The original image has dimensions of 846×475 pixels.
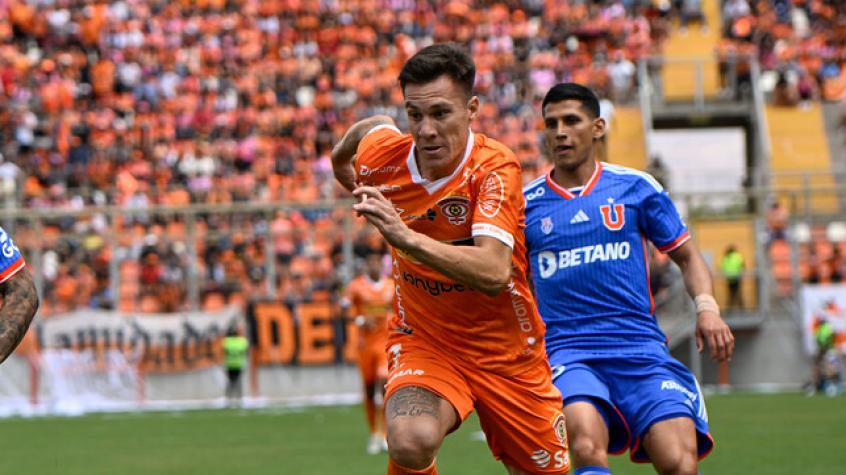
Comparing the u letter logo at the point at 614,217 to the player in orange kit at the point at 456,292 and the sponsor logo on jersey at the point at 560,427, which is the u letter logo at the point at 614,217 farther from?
the sponsor logo on jersey at the point at 560,427

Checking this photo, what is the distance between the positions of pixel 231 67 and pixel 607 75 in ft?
28.5

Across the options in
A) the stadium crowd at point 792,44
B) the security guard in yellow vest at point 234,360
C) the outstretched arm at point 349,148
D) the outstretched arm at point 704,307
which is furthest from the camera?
the stadium crowd at point 792,44

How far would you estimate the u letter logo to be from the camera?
765 centimetres

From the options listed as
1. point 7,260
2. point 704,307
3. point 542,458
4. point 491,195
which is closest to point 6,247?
point 7,260

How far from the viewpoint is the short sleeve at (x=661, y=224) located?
766 centimetres

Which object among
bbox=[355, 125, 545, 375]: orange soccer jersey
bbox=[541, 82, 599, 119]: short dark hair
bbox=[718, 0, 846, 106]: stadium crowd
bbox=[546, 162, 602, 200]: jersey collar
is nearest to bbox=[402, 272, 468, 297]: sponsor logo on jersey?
bbox=[355, 125, 545, 375]: orange soccer jersey

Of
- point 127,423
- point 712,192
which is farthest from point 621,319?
point 712,192

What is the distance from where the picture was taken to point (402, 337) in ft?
22.5

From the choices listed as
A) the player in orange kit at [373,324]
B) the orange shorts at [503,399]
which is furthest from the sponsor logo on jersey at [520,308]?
the player in orange kit at [373,324]

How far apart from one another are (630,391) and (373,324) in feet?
32.4

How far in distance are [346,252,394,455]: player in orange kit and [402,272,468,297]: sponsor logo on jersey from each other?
9355 mm

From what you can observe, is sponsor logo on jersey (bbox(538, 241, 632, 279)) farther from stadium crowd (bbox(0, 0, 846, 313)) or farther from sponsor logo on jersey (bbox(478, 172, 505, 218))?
stadium crowd (bbox(0, 0, 846, 313))

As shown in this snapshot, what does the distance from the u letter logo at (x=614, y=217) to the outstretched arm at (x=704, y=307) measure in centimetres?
32

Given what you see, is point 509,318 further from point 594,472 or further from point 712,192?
point 712,192
